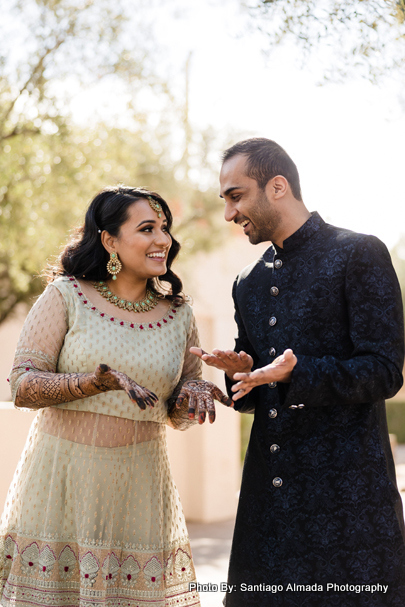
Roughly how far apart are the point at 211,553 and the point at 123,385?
426cm

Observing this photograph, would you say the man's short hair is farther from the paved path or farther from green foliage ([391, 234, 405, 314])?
green foliage ([391, 234, 405, 314])

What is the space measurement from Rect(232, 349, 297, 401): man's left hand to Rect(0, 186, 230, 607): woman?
30cm

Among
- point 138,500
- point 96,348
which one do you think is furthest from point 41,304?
point 138,500

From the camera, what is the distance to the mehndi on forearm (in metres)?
2.48

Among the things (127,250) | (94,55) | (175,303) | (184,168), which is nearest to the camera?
(127,250)

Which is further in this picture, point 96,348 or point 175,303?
point 175,303

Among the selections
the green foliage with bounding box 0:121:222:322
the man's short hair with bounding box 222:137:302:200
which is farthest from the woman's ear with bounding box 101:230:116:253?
the green foliage with bounding box 0:121:222:322

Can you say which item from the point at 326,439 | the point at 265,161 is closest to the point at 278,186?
the point at 265,161

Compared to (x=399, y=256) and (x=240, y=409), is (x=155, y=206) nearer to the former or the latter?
(x=240, y=409)

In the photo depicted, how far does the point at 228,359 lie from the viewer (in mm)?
2510

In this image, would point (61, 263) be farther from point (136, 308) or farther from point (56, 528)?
point (56, 528)

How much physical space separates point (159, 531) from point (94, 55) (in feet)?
26.3

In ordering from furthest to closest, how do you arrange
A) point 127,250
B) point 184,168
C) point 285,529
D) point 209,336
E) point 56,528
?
point 184,168, point 209,336, point 127,250, point 56,528, point 285,529

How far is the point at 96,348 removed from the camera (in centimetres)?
272
